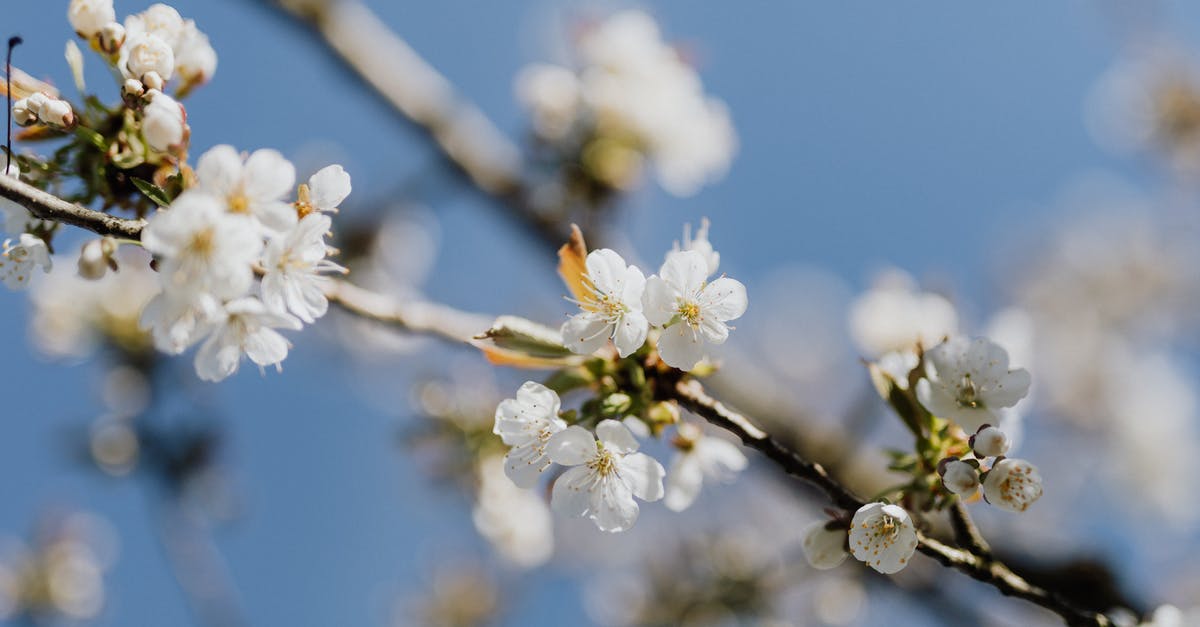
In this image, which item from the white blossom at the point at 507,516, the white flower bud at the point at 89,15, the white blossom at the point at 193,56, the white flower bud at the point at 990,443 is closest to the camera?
the white flower bud at the point at 990,443

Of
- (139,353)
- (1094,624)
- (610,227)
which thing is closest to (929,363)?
(1094,624)

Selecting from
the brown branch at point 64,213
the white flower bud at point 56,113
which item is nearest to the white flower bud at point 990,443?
the brown branch at point 64,213

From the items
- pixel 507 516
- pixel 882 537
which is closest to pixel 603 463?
pixel 882 537

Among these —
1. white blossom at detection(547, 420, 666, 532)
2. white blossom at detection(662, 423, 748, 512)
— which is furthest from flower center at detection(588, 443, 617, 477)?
white blossom at detection(662, 423, 748, 512)

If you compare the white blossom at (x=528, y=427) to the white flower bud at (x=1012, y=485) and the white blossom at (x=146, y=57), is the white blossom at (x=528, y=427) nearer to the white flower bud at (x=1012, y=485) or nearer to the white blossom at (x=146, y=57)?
the white flower bud at (x=1012, y=485)

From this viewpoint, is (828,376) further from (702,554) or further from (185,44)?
(185,44)

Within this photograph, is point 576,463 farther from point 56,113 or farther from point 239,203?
point 56,113

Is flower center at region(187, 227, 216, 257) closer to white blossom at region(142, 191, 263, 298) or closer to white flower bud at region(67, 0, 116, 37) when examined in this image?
white blossom at region(142, 191, 263, 298)
